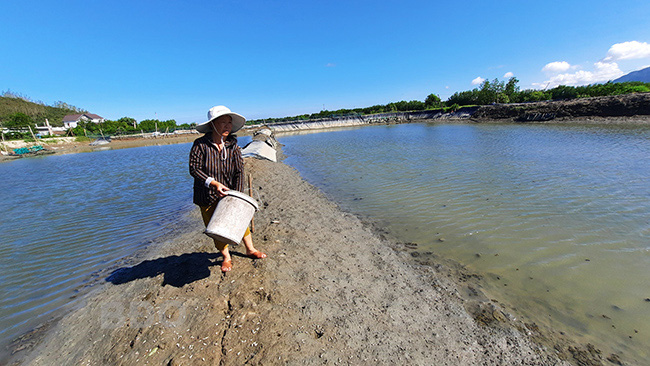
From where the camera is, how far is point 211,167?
327 centimetres

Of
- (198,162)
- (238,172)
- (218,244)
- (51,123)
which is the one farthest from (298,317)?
(51,123)

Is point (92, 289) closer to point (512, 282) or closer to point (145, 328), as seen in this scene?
point (145, 328)

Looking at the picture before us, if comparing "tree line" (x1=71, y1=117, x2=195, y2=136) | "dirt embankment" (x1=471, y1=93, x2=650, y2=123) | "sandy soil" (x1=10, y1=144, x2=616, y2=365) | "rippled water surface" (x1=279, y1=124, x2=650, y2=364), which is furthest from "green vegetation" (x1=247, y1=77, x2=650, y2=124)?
"sandy soil" (x1=10, y1=144, x2=616, y2=365)

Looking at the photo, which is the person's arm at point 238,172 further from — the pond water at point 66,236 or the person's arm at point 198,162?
the pond water at point 66,236

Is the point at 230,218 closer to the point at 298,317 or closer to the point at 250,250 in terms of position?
the point at 250,250

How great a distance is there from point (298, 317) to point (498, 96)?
8294 centimetres

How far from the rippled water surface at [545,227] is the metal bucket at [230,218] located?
348 centimetres

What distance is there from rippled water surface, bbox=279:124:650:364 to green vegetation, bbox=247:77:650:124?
51.1m

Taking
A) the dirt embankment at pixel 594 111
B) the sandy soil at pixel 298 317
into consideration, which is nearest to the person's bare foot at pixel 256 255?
the sandy soil at pixel 298 317

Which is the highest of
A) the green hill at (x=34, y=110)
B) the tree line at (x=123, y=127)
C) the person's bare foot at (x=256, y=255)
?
the green hill at (x=34, y=110)

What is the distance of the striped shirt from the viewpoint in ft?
10.5

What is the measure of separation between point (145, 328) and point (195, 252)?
78.3 inches

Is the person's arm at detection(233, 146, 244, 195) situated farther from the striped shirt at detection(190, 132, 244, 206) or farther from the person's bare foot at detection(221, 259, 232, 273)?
the person's bare foot at detection(221, 259, 232, 273)

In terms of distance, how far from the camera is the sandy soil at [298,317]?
2.40 metres
